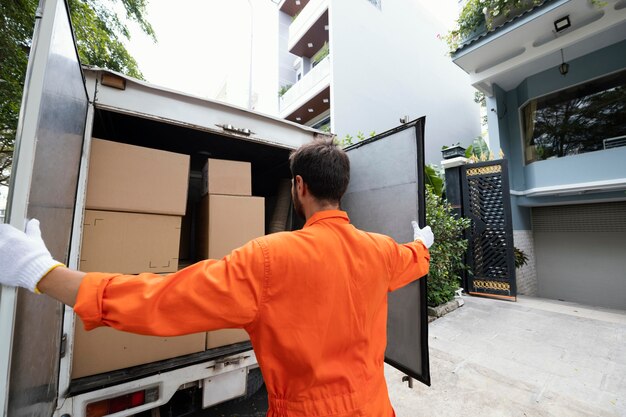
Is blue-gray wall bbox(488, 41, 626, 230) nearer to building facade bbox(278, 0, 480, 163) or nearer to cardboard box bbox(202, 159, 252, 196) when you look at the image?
building facade bbox(278, 0, 480, 163)

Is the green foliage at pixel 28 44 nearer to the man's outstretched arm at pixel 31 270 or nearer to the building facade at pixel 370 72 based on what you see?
the man's outstretched arm at pixel 31 270

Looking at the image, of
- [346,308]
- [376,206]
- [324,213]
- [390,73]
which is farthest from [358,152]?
[390,73]

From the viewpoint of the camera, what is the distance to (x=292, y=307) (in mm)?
980

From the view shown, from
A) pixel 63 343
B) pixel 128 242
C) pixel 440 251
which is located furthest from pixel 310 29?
pixel 63 343

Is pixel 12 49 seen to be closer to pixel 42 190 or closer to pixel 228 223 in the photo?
pixel 228 223

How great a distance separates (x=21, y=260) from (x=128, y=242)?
125 cm

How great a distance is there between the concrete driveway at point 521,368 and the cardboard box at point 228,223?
2001mm

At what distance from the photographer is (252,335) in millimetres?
1046

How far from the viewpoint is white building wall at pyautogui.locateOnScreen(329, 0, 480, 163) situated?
31.4 feet

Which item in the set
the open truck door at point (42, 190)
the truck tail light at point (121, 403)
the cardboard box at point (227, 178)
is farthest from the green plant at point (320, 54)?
the truck tail light at point (121, 403)

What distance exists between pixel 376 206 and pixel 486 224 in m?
4.73

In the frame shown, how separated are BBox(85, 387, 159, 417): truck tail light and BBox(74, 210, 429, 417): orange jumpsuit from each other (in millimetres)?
1072

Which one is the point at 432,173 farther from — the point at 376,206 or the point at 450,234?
the point at 376,206

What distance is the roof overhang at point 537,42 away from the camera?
5148 mm
